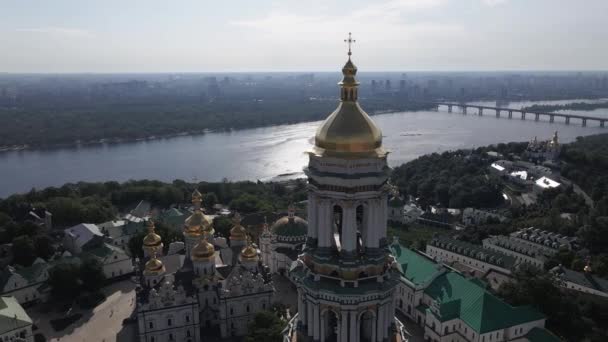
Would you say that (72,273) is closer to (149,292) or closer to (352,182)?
(149,292)

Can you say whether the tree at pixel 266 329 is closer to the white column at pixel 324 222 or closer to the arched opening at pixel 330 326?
the arched opening at pixel 330 326

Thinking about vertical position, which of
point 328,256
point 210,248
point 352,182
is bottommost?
point 210,248

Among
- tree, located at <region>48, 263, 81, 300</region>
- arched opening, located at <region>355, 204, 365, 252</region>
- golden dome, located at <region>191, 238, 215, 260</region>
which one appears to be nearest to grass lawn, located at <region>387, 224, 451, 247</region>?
golden dome, located at <region>191, 238, 215, 260</region>

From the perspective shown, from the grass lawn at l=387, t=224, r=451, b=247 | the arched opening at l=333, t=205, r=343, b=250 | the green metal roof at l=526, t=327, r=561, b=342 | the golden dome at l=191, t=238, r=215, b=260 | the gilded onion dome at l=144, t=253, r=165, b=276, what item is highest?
the arched opening at l=333, t=205, r=343, b=250

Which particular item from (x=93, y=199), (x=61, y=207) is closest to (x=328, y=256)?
(x=61, y=207)

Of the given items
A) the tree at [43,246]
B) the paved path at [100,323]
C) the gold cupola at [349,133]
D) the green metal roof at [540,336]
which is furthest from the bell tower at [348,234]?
the tree at [43,246]

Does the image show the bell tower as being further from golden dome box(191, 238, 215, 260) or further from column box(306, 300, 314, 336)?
golden dome box(191, 238, 215, 260)
